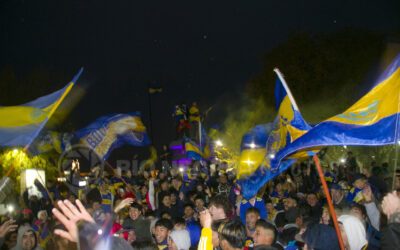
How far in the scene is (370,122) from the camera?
15.3ft

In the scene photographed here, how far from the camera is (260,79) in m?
34.4

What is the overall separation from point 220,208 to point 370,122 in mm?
2272

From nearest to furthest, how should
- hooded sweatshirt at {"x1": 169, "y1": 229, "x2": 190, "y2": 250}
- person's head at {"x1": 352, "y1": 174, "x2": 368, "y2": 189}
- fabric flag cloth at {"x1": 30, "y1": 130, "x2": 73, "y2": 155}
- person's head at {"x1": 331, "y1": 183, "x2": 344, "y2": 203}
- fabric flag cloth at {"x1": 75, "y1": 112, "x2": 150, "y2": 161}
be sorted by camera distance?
hooded sweatshirt at {"x1": 169, "y1": 229, "x2": 190, "y2": 250}, person's head at {"x1": 352, "y1": 174, "x2": 368, "y2": 189}, person's head at {"x1": 331, "y1": 183, "x2": 344, "y2": 203}, fabric flag cloth at {"x1": 75, "y1": 112, "x2": 150, "y2": 161}, fabric flag cloth at {"x1": 30, "y1": 130, "x2": 73, "y2": 155}

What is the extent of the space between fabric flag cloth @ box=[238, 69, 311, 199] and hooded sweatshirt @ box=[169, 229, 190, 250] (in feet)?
5.57

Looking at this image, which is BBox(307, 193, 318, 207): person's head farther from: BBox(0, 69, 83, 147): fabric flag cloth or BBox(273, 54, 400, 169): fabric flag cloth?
BBox(0, 69, 83, 147): fabric flag cloth

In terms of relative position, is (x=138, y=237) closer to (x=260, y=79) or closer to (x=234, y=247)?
(x=234, y=247)

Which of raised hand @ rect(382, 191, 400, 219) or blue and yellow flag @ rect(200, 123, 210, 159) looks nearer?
raised hand @ rect(382, 191, 400, 219)

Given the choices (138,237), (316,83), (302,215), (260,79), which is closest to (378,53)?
(316,83)

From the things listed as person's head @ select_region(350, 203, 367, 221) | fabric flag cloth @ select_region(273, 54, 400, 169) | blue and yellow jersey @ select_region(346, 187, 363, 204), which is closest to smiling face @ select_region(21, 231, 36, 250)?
fabric flag cloth @ select_region(273, 54, 400, 169)

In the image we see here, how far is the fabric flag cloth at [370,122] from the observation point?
4.50 metres

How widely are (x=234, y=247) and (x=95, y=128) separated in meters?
A: 6.67

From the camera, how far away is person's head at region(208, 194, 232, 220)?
17.3 feet

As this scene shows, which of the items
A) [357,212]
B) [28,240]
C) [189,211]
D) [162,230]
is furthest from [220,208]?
[28,240]

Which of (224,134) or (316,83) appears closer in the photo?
(316,83)
